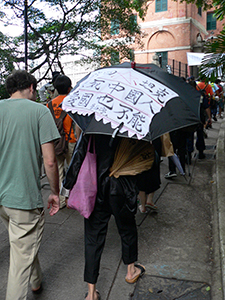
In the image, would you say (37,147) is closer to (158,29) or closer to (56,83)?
(56,83)

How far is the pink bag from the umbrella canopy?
318mm

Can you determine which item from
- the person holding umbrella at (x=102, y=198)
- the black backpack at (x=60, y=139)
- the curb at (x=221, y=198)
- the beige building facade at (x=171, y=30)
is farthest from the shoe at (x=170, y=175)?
the beige building facade at (x=171, y=30)

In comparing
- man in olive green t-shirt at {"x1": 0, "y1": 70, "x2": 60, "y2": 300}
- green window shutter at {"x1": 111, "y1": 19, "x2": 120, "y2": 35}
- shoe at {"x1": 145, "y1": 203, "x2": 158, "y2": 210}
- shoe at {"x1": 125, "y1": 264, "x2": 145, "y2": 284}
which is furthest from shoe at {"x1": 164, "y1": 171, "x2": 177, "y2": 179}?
green window shutter at {"x1": 111, "y1": 19, "x2": 120, "y2": 35}

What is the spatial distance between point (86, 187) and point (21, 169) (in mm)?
546

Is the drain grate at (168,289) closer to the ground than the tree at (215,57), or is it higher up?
closer to the ground

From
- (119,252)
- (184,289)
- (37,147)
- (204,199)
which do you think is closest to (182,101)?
(37,147)

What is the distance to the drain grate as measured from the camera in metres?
2.73

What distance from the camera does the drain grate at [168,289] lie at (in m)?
2.73

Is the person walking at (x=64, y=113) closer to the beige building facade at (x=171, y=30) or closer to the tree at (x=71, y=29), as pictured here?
the tree at (x=71, y=29)

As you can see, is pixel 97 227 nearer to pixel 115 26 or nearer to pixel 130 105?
pixel 130 105

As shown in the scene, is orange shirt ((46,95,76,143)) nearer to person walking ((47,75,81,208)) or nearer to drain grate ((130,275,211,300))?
person walking ((47,75,81,208))

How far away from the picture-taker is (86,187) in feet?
8.18

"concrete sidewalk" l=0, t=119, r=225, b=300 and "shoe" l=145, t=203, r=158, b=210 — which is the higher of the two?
"concrete sidewalk" l=0, t=119, r=225, b=300

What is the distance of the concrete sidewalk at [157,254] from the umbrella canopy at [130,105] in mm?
1595
